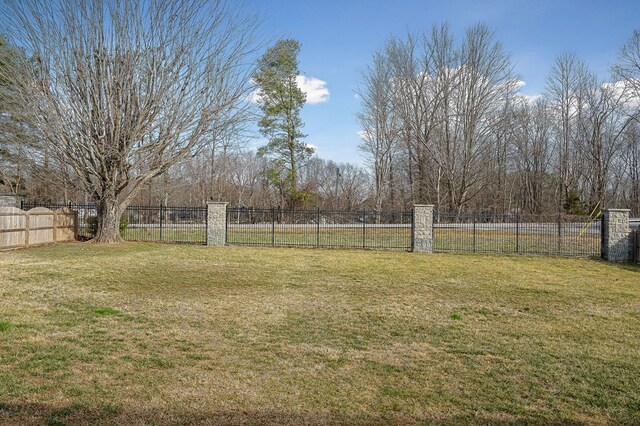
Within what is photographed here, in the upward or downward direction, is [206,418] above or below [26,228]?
below

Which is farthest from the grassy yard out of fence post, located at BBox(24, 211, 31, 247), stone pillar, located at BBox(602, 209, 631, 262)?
stone pillar, located at BBox(602, 209, 631, 262)

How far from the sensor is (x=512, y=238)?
22156 mm

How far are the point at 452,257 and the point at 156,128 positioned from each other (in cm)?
1243

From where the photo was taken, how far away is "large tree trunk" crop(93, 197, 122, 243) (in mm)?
16906

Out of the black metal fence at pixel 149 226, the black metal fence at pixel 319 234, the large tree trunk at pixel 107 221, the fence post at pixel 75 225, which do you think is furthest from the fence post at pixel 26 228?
the black metal fence at pixel 319 234

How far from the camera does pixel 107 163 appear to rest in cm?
1703

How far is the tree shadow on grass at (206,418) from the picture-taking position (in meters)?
3.29

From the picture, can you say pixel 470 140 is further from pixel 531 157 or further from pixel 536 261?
pixel 536 261

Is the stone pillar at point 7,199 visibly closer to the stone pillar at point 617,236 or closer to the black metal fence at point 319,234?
the black metal fence at point 319,234

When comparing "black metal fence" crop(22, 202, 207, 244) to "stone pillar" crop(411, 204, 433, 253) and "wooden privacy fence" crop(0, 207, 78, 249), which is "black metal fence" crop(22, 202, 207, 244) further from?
"stone pillar" crop(411, 204, 433, 253)

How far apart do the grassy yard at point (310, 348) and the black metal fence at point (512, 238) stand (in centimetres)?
645

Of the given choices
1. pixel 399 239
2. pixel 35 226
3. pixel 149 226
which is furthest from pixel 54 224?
pixel 399 239

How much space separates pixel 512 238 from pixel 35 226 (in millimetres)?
20828

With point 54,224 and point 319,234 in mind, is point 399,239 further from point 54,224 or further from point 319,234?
point 54,224
